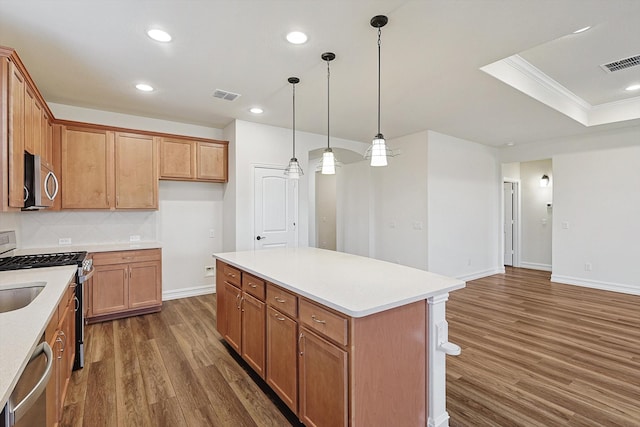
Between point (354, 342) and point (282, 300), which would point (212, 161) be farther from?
point (354, 342)

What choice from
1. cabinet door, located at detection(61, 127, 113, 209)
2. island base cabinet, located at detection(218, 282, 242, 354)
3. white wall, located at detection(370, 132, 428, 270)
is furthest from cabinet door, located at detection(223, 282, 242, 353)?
white wall, located at detection(370, 132, 428, 270)

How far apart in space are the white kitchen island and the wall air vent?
2.24 m

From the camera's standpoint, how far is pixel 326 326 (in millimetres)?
1634

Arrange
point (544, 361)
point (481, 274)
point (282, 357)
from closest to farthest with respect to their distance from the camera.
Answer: point (282, 357) → point (544, 361) → point (481, 274)

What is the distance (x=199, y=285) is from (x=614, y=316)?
5.78 metres

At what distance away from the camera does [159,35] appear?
238 centimetres

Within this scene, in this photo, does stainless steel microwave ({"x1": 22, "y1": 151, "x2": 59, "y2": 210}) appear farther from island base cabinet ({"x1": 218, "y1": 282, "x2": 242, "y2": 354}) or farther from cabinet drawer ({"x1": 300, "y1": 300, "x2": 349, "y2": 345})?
cabinet drawer ({"x1": 300, "y1": 300, "x2": 349, "y2": 345})

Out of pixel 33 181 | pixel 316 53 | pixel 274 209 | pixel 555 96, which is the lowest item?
pixel 274 209

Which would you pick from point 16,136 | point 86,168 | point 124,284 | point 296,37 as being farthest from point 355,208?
point 16,136

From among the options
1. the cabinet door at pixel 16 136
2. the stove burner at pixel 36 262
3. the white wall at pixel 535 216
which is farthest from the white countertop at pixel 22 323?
the white wall at pixel 535 216

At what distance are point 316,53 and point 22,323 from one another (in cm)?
262

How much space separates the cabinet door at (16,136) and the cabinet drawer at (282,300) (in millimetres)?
1930

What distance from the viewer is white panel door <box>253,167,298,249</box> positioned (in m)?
4.68

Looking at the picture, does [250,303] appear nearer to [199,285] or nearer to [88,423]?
[88,423]
